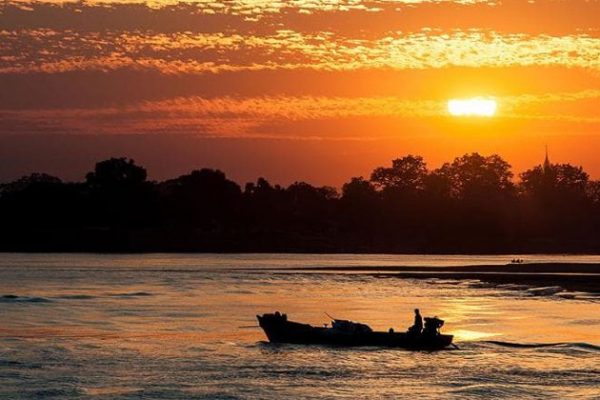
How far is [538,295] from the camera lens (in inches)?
4510

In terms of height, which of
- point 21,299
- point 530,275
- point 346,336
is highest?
point 530,275

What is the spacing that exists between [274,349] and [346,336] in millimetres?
4438

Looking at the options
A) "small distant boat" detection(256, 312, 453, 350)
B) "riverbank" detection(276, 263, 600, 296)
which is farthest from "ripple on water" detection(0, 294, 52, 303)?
"riverbank" detection(276, 263, 600, 296)

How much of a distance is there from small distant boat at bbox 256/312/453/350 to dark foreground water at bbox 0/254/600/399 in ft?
3.42

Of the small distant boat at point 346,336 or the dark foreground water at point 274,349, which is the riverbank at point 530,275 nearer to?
the dark foreground water at point 274,349

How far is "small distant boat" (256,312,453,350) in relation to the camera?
68.3 metres

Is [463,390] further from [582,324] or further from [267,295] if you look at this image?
[267,295]

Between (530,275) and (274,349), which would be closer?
(274,349)

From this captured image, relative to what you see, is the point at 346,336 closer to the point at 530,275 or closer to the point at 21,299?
the point at 21,299

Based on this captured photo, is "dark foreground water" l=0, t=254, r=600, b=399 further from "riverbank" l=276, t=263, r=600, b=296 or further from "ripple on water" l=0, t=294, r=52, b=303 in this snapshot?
"riverbank" l=276, t=263, r=600, b=296

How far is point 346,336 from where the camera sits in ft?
227

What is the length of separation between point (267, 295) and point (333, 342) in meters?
47.1

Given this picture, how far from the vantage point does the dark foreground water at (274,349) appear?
180ft

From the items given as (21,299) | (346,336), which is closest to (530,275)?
(21,299)
